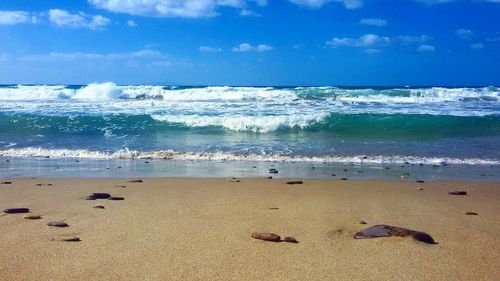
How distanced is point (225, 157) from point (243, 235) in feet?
21.7

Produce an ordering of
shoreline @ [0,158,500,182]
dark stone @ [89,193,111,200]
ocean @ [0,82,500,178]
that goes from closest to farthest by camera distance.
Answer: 1. dark stone @ [89,193,111,200]
2. shoreline @ [0,158,500,182]
3. ocean @ [0,82,500,178]

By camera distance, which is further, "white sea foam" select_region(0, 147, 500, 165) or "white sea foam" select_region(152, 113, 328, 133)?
"white sea foam" select_region(152, 113, 328, 133)

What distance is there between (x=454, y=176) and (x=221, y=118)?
10.2m

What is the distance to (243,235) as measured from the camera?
4027mm

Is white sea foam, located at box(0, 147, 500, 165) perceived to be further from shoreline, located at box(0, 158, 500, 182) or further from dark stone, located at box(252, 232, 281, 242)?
dark stone, located at box(252, 232, 281, 242)

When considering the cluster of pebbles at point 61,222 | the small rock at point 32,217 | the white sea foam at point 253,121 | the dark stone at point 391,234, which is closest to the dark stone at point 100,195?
the cluster of pebbles at point 61,222

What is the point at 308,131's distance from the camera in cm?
1559

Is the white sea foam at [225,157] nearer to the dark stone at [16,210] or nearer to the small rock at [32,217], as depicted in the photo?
the dark stone at [16,210]

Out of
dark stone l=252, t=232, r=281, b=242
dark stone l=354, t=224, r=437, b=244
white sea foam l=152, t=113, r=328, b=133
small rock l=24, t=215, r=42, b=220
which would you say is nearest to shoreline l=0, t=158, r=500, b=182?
small rock l=24, t=215, r=42, b=220

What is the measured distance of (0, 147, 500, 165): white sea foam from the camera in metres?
10.1

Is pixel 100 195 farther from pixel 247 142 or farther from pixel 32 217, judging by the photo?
pixel 247 142

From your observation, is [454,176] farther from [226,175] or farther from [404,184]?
[226,175]

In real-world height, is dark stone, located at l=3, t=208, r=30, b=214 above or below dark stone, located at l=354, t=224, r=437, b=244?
above

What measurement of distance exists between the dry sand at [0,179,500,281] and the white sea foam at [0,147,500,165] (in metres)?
3.40
